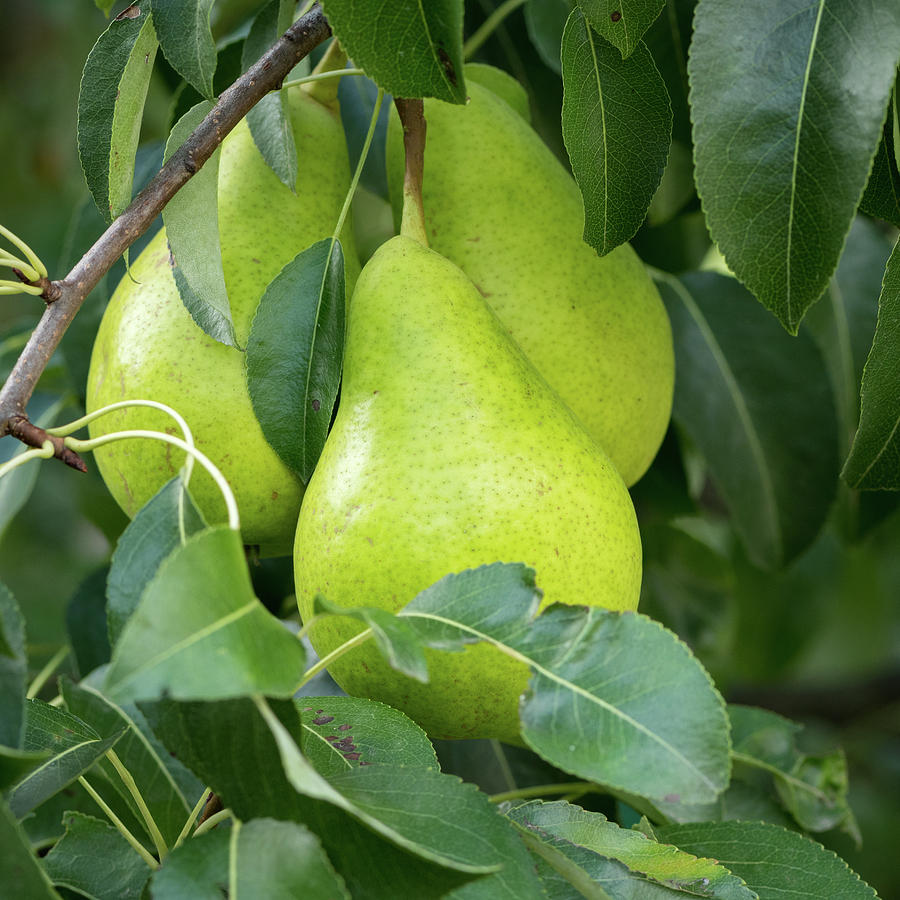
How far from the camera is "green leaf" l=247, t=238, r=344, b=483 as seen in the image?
0.72 meters

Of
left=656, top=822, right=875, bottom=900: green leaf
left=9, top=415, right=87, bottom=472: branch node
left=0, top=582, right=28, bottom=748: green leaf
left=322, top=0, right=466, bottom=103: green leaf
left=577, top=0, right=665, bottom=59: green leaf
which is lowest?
left=656, top=822, right=875, bottom=900: green leaf

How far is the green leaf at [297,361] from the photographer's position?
0.72 meters

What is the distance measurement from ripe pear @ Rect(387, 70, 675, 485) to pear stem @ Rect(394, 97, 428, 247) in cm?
4

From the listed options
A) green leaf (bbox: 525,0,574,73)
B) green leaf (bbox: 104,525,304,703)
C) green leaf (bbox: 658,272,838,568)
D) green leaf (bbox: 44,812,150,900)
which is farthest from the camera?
green leaf (bbox: 658,272,838,568)

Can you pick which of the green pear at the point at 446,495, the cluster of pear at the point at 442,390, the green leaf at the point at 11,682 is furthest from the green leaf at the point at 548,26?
the green leaf at the point at 11,682

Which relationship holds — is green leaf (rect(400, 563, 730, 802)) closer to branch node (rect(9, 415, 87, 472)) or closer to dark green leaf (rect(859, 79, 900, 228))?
branch node (rect(9, 415, 87, 472))

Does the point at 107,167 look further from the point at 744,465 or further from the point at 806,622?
the point at 806,622

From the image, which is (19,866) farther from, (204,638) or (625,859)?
(625,859)

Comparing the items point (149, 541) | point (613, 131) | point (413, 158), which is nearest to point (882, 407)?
point (613, 131)

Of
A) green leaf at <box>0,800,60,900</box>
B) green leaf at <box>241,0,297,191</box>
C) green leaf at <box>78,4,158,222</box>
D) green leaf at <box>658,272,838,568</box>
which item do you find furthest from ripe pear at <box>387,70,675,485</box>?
green leaf at <box>0,800,60,900</box>

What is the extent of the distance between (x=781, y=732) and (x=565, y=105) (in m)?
0.74

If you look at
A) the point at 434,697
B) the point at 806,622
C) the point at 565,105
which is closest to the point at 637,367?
the point at 565,105

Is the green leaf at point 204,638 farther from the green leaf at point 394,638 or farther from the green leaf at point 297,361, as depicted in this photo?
the green leaf at point 297,361

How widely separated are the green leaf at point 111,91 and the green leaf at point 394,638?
0.37 m
